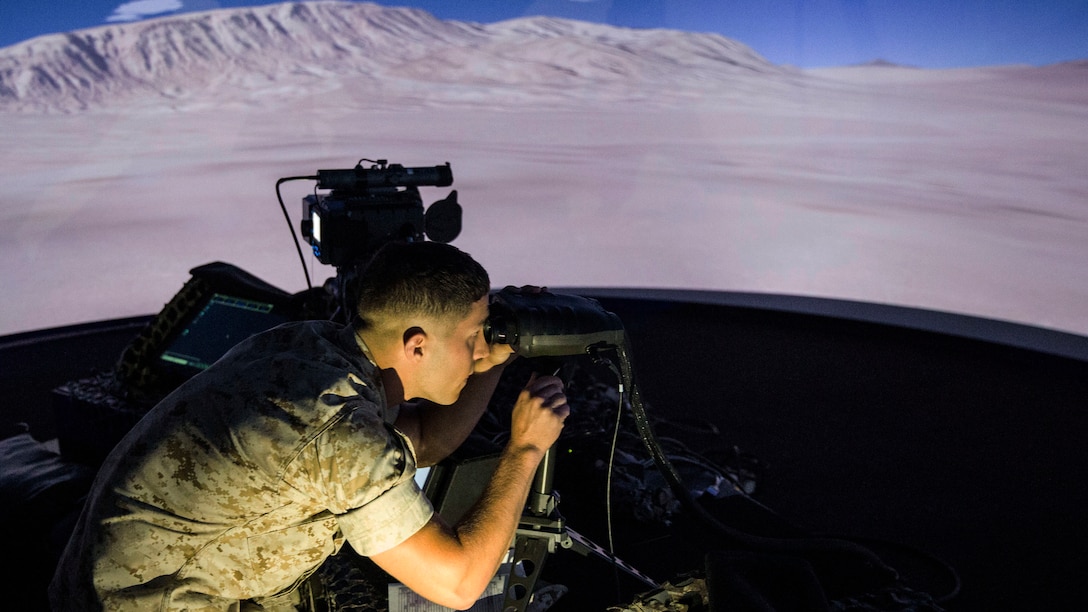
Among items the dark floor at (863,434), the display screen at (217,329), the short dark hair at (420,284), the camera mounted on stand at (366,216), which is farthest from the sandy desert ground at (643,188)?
the short dark hair at (420,284)

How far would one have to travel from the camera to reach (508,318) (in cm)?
106

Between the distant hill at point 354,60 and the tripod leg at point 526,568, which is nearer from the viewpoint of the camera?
the tripod leg at point 526,568

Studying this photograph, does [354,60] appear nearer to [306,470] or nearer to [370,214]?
[370,214]

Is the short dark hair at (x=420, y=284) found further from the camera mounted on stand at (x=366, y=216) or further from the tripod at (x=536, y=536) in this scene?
the camera mounted on stand at (x=366, y=216)

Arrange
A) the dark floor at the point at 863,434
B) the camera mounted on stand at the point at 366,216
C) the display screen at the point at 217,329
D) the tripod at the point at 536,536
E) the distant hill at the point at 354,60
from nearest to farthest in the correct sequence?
1. the tripod at the point at 536,536
2. the camera mounted on stand at the point at 366,216
3. the dark floor at the point at 863,434
4. the display screen at the point at 217,329
5. the distant hill at the point at 354,60

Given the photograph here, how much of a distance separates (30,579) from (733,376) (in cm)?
255

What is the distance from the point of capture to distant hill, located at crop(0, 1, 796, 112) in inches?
149

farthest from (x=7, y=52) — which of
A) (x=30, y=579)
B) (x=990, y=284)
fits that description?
(x=990, y=284)

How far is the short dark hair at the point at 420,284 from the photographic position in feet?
3.29

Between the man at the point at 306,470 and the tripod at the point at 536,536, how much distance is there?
212 millimetres

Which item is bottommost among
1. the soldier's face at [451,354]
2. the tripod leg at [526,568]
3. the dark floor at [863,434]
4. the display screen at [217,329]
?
the dark floor at [863,434]

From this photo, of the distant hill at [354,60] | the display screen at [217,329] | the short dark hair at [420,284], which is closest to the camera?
the short dark hair at [420,284]

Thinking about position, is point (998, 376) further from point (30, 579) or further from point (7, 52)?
point (7, 52)

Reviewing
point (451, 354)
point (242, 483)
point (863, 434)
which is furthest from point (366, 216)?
point (863, 434)
